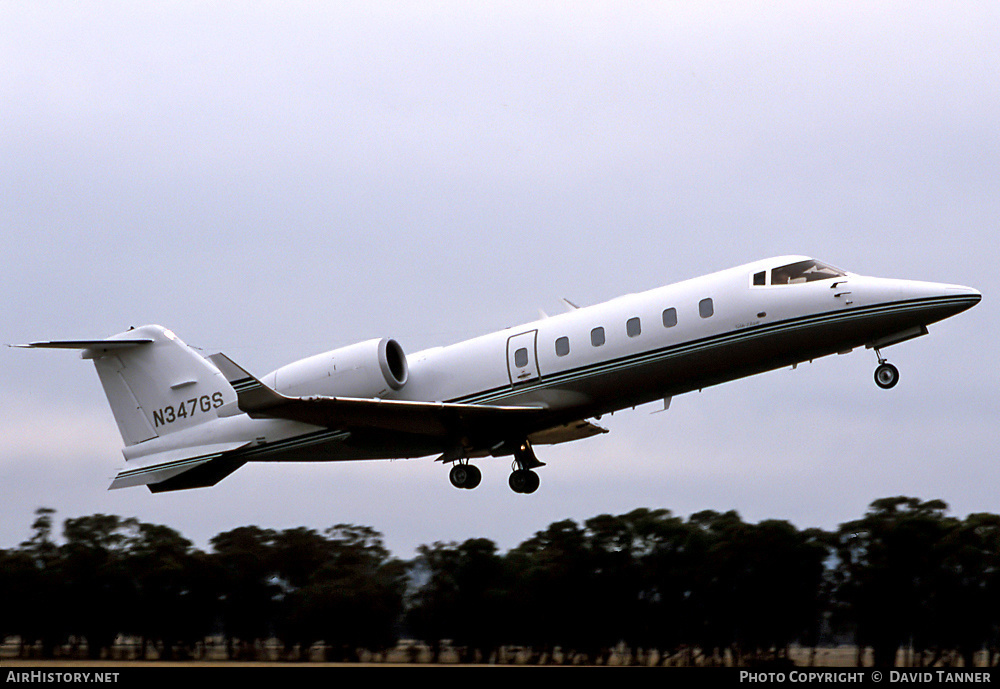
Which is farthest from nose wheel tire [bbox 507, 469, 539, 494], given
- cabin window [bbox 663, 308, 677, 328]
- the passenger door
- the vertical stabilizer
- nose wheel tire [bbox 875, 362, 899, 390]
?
nose wheel tire [bbox 875, 362, 899, 390]

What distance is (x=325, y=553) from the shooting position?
4347 cm

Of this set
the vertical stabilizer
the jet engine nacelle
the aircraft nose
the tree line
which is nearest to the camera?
the aircraft nose

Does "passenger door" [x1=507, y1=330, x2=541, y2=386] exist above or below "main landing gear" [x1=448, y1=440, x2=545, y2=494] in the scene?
above

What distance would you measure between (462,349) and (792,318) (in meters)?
6.47

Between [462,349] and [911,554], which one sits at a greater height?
[462,349]

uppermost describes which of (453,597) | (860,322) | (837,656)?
(860,322)

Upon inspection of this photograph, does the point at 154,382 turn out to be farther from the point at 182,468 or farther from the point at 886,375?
the point at 886,375

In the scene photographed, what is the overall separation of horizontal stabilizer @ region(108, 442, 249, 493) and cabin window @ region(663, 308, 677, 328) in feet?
30.5

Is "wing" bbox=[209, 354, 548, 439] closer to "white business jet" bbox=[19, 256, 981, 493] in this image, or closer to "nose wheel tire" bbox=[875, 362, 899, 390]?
"white business jet" bbox=[19, 256, 981, 493]

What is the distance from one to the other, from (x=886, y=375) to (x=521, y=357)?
639 cm

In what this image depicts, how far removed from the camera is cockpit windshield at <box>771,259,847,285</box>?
63.4ft

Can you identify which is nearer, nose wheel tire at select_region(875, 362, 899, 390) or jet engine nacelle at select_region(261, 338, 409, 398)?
nose wheel tire at select_region(875, 362, 899, 390)
